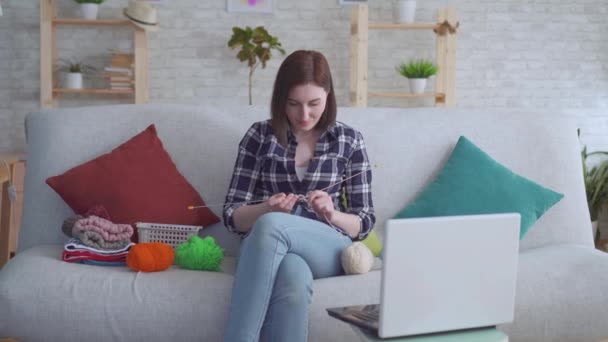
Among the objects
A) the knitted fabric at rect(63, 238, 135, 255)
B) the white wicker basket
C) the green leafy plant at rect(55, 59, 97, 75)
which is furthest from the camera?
the green leafy plant at rect(55, 59, 97, 75)

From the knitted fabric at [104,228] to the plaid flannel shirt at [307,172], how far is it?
0.36 meters

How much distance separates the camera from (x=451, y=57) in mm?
5094

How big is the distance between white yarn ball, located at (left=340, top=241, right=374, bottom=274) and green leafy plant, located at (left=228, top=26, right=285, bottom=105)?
3.02 m

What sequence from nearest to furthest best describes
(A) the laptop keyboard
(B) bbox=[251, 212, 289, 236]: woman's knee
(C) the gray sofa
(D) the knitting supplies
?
(A) the laptop keyboard < (B) bbox=[251, 212, 289, 236]: woman's knee < (C) the gray sofa < (D) the knitting supplies

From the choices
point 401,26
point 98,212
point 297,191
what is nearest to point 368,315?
point 297,191

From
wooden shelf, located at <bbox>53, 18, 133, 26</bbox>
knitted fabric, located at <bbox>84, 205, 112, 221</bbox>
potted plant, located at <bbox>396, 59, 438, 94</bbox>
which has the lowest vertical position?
knitted fabric, located at <bbox>84, 205, 112, 221</bbox>

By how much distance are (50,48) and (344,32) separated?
2.11 m

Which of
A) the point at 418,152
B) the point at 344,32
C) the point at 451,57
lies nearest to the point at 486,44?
the point at 451,57

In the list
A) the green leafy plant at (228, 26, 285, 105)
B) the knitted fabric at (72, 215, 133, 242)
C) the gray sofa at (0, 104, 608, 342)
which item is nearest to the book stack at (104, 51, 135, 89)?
the green leafy plant at (228, 26, 285, 105)

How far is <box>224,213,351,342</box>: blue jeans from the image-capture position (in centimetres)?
181

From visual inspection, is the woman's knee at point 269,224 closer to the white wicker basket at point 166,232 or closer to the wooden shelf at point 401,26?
the white wicker basket at point 166,232

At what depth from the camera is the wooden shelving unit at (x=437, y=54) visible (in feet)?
16.3

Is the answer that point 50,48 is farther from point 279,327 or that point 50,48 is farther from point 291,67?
point 279,327

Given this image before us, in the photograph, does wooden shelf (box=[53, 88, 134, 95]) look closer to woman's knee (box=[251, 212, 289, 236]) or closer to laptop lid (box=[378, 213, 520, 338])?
woman's knee (box=[251, 212, 289, 236])
